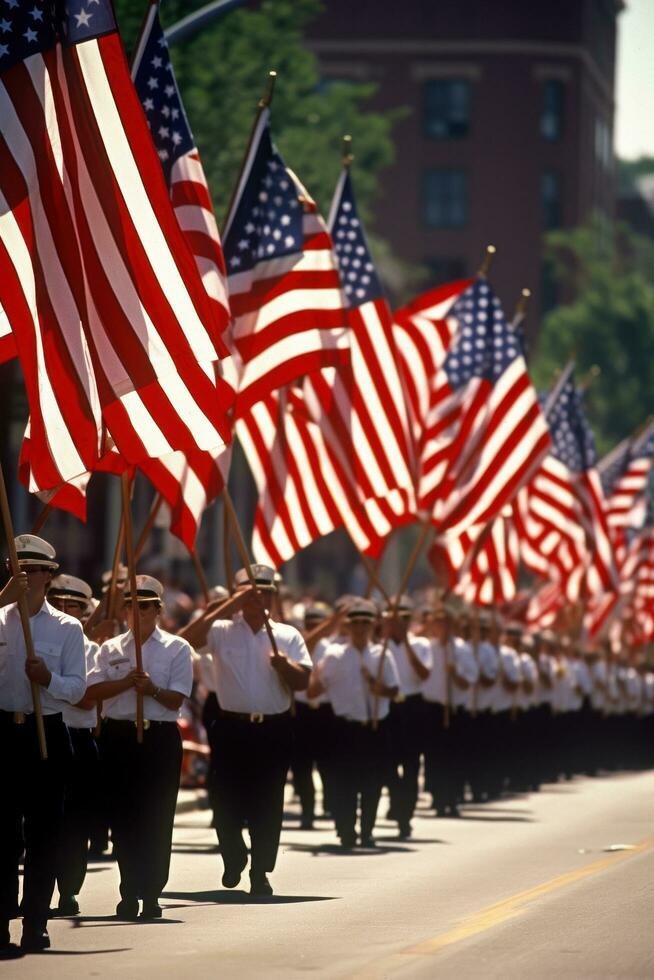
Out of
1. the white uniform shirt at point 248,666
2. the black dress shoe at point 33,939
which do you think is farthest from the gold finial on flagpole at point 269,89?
the black dress shoe at point 33,939

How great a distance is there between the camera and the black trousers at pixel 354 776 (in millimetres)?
17641

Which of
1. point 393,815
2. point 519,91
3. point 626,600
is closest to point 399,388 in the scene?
point 393,815

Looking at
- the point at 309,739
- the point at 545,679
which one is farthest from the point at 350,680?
the point at 545,679

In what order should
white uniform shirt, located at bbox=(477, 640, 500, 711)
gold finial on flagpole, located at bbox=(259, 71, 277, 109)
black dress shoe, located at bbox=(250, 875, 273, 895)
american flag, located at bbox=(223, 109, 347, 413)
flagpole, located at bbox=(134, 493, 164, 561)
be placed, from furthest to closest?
white uniform shirt, located at bbox=(477, 640, 500, 711), american flag, located at bbox=(223, 109, 347, 413), gold finial on flagpole, located at bbox=(259, 71, 277, 109), flagpole, located at bbox=(134, 493, 164, 561), black dress shoe, located at bbox=(250, 875, 273, 895)

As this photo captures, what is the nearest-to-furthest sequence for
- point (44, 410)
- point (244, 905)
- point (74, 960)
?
point (74, 960) → point (44, 410) → point (244, 905)

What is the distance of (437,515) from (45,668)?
11.7 meters

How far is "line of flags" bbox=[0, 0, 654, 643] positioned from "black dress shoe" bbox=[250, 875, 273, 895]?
8.68ft

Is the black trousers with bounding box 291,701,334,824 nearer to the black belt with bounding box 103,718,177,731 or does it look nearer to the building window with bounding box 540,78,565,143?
the black belt with bounding box 103,718,177,731

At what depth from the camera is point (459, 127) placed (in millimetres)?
81812

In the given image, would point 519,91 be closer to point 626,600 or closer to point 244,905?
point 626,600

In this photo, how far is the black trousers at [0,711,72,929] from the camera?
11023 millimetres

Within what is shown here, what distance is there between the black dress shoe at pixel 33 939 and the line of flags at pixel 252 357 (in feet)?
8.11

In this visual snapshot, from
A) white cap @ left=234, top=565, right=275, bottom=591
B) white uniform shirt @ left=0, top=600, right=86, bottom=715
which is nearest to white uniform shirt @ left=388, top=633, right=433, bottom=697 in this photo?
white cap @ left=234, top=565, right=275, bottom=591

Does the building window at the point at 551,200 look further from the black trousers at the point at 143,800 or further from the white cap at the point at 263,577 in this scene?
the black trousers at the point at 143,800
